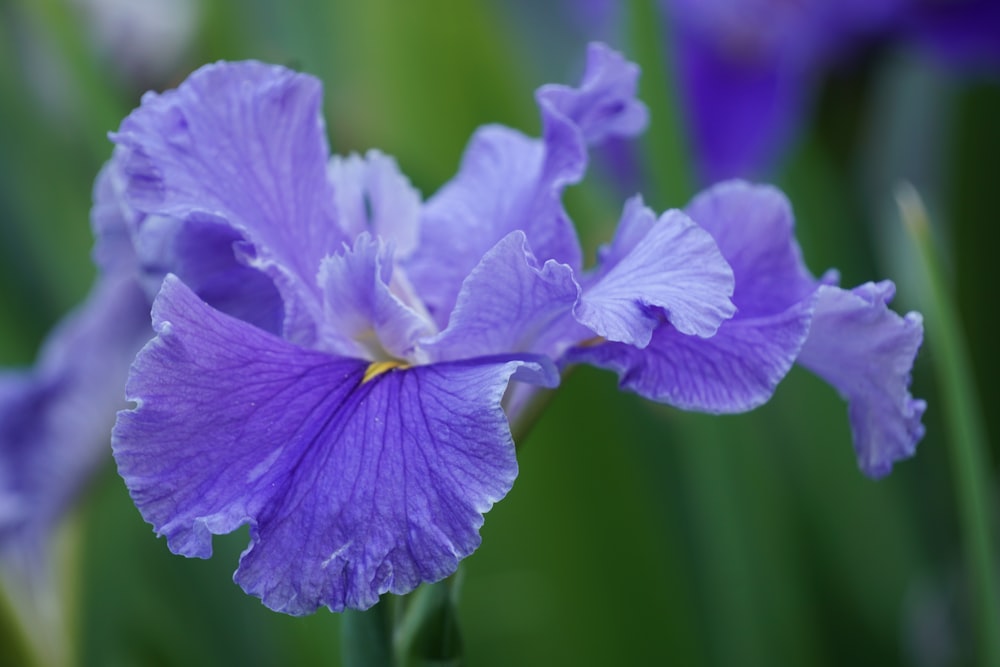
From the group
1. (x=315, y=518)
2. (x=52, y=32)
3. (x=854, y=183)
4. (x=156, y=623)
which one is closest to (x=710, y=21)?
(x=854, y=183)

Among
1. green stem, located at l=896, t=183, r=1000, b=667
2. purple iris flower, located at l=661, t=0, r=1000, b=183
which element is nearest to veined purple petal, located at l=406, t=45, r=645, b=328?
green stem, located at l=896, t=183, r=1000, b=667

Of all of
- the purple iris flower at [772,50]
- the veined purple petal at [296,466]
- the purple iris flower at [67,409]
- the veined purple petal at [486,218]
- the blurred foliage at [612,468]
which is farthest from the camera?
the purple iris flower at [772,50]

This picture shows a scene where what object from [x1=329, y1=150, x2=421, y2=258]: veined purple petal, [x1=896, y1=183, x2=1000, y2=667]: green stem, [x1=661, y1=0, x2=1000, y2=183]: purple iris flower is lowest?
[x1=896, y1=183, x2=1000, y2=667]: green stem

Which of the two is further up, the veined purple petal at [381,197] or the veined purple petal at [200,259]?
the veined purple petal at [381,197]

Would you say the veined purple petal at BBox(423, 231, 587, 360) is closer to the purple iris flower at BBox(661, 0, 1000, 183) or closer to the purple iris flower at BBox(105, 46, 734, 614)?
the purple iris flower at BBox(105, 46, 734, 614)

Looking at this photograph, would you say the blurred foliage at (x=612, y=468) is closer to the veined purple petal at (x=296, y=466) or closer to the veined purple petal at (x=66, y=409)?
the veined purple petal at (x=66, y=409)


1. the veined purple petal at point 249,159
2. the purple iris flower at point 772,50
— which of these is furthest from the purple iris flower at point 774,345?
the purple iris flower at point 772,50
